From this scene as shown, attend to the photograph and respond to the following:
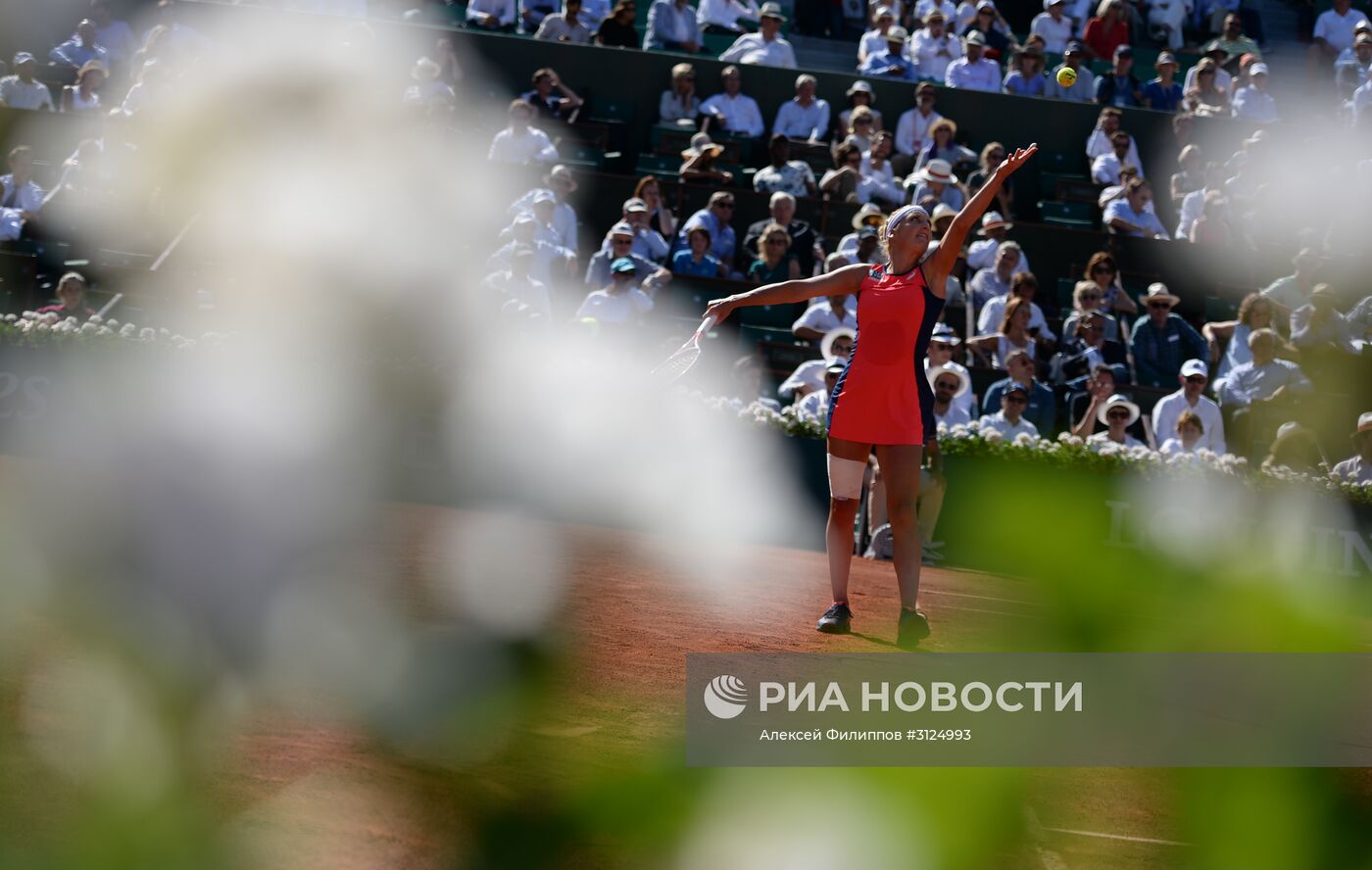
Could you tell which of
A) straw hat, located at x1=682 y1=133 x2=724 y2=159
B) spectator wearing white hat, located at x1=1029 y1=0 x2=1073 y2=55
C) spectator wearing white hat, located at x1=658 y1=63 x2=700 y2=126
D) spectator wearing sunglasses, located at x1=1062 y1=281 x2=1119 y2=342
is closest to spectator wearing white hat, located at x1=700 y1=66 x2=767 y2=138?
spectator wearing white hat, located at x1=658 y1=63 x2=700 y2=126

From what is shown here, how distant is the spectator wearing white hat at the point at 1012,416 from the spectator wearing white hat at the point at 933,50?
21.2 feet

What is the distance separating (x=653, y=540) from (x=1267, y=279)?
7546mm

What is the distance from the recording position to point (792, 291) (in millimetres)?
5309

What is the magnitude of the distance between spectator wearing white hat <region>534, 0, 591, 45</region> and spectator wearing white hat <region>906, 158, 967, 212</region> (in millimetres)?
4271

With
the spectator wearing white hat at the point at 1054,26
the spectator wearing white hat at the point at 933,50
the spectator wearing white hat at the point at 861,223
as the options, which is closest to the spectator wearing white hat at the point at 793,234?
the spectator wearing white hat at the point at 861,223

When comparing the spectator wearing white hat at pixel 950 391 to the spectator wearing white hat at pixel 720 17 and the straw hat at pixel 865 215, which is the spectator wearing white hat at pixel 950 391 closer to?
the straw hat at pixel 865 215

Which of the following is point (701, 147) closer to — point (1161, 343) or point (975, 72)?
point (975, 72)

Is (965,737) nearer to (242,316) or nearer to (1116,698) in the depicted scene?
(1116,698)

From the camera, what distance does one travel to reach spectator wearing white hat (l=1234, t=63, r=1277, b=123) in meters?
16.9

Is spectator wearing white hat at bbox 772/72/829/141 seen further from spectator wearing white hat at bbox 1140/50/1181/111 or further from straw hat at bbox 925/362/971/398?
straw hat at bbox 925/362/971/398

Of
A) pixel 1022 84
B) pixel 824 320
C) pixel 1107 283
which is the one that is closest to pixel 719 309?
pixel 824 320

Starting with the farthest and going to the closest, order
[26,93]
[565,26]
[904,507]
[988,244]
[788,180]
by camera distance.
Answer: [565,26] → [26,93] → [788,180] → [988,244] → [904,507]

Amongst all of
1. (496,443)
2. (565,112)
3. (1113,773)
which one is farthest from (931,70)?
(1113,773)

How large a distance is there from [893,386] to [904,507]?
52cm
